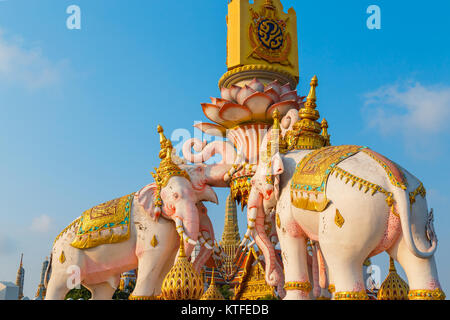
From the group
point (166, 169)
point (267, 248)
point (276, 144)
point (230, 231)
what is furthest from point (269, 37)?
point (230, 231)

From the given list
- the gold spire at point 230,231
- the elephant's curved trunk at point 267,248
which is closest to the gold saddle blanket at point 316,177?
the elephant's curved trunk at point 267,248

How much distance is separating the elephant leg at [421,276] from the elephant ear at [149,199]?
4116mm

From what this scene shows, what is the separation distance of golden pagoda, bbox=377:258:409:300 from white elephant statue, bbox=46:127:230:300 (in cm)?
287

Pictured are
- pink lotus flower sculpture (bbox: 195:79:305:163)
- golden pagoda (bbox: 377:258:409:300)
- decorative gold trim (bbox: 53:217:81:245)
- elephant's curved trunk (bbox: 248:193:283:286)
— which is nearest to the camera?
golden pagoda (bbox: 377:258:409:300)

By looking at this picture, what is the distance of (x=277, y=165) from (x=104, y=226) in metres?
3.25

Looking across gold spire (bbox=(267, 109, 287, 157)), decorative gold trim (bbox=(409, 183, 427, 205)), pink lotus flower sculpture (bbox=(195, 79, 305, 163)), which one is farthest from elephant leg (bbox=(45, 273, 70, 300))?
decorative gold trim (bbox=(409, 183, 427, 205))

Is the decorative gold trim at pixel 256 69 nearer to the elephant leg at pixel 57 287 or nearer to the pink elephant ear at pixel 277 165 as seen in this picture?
the pink elephant ear at pixel 277 165

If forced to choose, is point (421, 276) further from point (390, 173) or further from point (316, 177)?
point (316, 177)

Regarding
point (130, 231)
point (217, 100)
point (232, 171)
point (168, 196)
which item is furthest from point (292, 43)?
point (130, 231)

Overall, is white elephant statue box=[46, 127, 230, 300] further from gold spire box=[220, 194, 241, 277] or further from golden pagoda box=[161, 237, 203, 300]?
gold spire box=[220, 194, 241, 277]

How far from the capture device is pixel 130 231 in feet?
28.0

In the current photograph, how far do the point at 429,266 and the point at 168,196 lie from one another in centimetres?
427

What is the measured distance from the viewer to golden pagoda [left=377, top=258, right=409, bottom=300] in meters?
7.11
